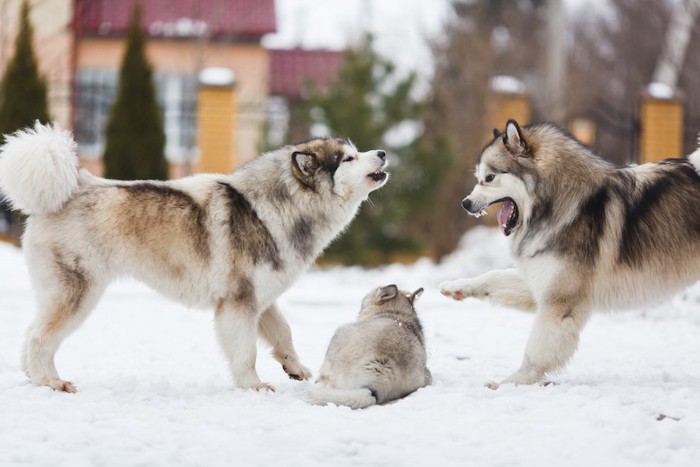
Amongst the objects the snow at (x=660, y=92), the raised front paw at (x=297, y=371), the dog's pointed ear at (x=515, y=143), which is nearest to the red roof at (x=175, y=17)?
the snow at (x=660, y=92)

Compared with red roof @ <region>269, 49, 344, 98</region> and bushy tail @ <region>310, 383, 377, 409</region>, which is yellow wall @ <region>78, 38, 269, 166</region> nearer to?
red roof @ <region>269, 49, 344, 98</region>

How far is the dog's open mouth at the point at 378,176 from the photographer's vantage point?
19.0ft

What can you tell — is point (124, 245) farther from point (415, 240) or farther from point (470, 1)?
point (470, 1)

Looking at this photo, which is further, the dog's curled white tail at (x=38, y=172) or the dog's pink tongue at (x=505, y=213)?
the dog's pink tongue at (x=505, y=213)

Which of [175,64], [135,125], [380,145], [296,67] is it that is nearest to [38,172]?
[135,125]

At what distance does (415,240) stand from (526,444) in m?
13.3

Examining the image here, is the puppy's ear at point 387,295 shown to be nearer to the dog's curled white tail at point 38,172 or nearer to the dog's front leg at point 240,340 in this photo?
the dog's front leg at point 240,340

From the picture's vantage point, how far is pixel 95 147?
19.4 meters

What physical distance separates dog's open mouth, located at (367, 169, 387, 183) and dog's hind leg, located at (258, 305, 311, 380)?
115cm

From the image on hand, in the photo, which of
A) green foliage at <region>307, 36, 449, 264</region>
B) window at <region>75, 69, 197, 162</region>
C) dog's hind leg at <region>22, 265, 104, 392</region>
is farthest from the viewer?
window at <region>75, 69, 197, 162</region>

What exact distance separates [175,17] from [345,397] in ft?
60.9

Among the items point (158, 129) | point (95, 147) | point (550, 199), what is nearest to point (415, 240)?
point (158, 129)

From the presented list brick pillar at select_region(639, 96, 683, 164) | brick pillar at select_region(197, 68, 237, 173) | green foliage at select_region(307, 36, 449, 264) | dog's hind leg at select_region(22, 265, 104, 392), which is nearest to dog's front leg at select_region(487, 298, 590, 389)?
dog's hind leg at select_region(22, 265, 104, 392)

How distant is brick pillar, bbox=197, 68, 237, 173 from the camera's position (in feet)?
57.1
